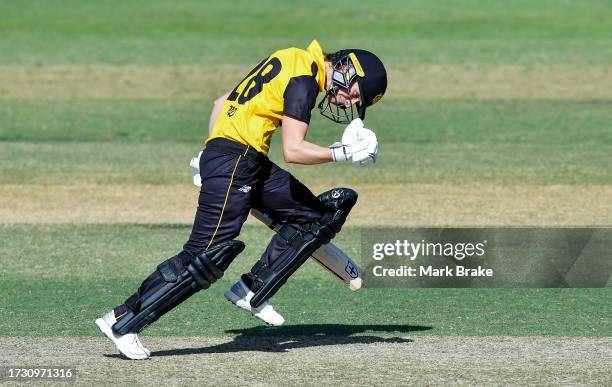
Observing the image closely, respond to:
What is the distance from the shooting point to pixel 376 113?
2192 centimetres

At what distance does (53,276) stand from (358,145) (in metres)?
4.08

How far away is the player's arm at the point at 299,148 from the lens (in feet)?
24.4

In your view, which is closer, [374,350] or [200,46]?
[374,350]

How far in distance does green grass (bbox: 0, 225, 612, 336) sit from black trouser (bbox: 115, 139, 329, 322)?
1.05 m

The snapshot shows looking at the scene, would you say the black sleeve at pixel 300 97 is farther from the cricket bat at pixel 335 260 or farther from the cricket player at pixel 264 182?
the cricket bat at pixel 335 260

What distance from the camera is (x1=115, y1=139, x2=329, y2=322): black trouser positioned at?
7.55 meters

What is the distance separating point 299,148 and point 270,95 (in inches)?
16.3

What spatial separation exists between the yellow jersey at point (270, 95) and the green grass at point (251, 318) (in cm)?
149

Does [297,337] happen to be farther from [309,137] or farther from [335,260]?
[309,137]

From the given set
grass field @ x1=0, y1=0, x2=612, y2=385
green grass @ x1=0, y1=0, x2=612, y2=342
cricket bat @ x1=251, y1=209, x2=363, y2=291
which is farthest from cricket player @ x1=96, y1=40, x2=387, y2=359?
green grass @ x1=0, y1=0, x2=612, y2=342

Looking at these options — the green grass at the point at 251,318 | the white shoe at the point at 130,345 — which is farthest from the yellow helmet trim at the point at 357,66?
the white shoe at the point at 130,345

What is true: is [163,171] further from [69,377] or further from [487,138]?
[69,377]

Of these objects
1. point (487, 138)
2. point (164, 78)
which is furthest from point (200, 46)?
point (487, 138)

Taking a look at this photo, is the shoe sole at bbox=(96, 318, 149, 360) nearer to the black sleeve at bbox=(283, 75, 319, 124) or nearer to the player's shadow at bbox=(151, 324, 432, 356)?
the player's shadow at bbox=(151, 324, 432, 356)
